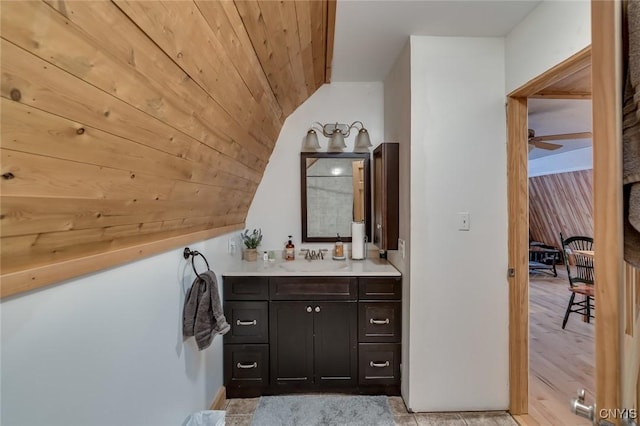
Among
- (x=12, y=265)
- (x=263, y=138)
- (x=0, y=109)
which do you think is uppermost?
(x=263, y=138)

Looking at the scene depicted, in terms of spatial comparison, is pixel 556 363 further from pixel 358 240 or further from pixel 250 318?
pixel 250 318

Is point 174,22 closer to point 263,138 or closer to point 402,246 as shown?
point 263,138

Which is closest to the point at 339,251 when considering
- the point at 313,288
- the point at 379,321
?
the point at 313,288

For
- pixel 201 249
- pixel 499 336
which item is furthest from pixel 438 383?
pixel 201 249

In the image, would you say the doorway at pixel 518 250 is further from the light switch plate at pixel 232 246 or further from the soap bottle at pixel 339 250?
the light switch plate at pixel 232 246

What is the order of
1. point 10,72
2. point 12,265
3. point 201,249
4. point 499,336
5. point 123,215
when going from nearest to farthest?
1. point 10,72
2. point 12,265
3. point 123,215
4. point 201,249
5. point 499,336

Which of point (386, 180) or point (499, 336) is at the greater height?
point (386, 180)

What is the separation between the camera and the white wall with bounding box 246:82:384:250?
2.76m

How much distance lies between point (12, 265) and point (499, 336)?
96.0 inches

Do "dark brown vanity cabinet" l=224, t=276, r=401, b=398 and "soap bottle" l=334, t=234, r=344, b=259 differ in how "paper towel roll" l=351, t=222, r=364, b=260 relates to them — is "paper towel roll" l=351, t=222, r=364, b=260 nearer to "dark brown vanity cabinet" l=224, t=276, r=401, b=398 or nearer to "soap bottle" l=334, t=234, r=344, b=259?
"soap bottle" l=334, t=234, r=344, b=259

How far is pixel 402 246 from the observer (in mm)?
2203

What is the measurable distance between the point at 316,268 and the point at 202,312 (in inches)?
39.3

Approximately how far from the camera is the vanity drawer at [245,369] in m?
2.24

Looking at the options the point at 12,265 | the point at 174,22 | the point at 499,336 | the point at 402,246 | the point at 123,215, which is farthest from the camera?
the point at 402,246
